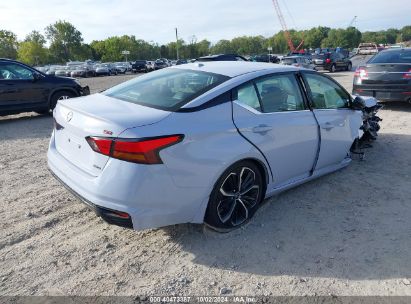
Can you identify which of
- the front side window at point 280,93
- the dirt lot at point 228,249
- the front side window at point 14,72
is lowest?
the dirt lot at point 228,249

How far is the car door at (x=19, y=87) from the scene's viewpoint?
31.2ft

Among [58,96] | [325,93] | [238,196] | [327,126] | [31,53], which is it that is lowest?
[238,196]

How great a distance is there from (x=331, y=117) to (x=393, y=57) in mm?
6711

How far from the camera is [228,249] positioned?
3379 millimetres

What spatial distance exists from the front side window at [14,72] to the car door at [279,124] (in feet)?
26.7

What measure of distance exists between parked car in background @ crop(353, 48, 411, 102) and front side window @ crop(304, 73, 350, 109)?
4957mm

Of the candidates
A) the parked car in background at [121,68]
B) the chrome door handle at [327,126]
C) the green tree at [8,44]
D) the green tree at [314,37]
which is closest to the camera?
the chrome door handle at [327,126]

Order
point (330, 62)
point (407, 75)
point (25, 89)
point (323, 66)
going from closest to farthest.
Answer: point (407, 75) → point (25, 89) → point (330, 62) → point (323, 66)

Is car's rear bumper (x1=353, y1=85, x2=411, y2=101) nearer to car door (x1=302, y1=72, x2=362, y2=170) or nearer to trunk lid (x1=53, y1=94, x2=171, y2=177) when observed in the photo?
car door (x1=302, y1=72, x2=362, y2=170)

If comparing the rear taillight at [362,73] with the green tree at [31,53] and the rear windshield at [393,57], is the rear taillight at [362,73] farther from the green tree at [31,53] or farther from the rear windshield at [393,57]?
the green tree at [31,53]

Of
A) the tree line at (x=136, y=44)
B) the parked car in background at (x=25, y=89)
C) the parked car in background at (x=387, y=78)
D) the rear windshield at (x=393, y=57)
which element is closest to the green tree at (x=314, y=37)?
the tree line at (x=136, y=44)

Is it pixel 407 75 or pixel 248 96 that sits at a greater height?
pixel 248 96

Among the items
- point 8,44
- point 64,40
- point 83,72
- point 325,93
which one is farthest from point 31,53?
point 325,93

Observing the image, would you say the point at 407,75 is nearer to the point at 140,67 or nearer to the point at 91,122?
the point at 91,122
